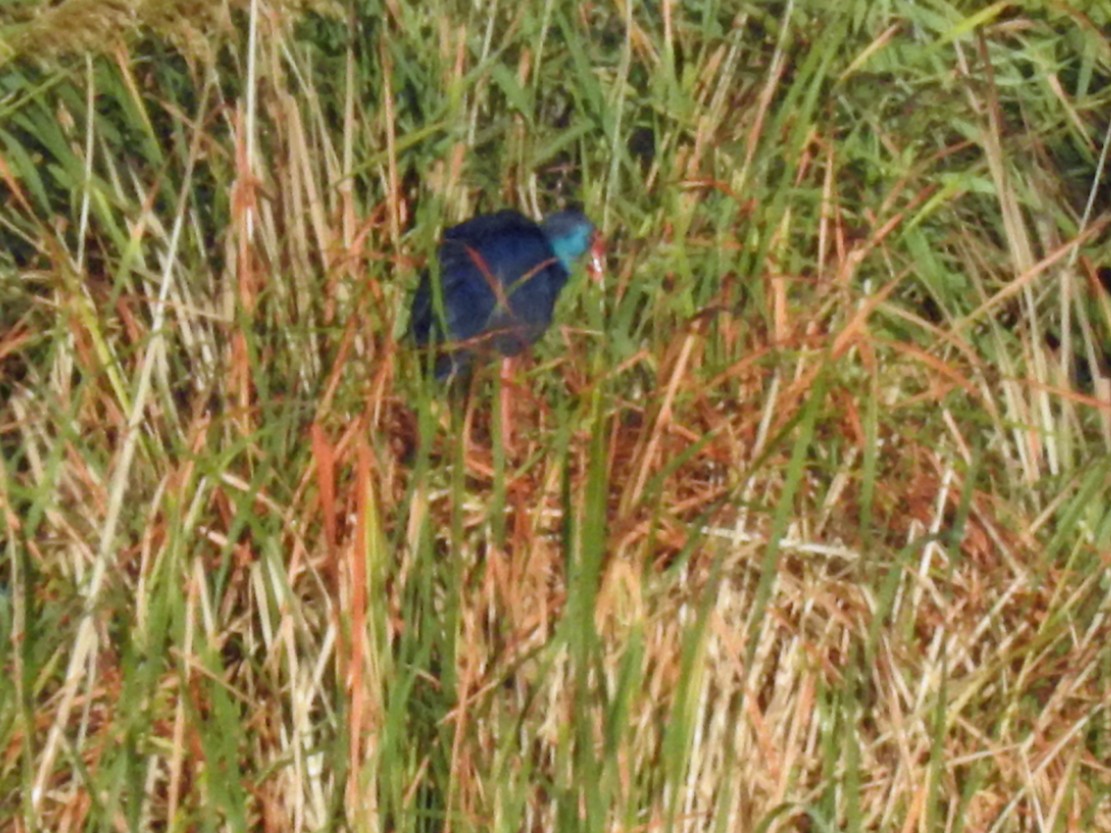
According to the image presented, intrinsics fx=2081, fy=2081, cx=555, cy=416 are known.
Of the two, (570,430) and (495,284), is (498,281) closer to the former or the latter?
(495,284)

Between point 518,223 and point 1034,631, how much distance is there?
0.69 m

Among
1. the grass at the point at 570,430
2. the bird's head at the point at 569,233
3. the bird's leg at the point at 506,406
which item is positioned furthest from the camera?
the bird's head at the point at 569,233

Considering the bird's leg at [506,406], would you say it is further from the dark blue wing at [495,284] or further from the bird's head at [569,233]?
the bird's head at [569,233]

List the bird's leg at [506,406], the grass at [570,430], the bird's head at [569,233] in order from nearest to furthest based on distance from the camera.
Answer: the grass at [570,430], the bird's leg at [506,406], the bird's head at [569,233]

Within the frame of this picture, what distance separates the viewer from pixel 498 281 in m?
2.15

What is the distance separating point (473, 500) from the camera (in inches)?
80.4

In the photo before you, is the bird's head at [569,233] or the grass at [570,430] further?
the bird's head at [569,233]

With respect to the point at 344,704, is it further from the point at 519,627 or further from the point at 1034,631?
the point at 1034,631

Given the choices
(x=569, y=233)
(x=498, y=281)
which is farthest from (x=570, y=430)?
(x=569, y=233)

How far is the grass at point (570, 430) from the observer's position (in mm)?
1883

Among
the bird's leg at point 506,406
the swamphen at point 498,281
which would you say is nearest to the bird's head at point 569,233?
the swamphen at point 498,281

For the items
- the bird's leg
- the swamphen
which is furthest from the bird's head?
the bird's leg

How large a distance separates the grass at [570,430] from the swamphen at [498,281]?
0.13ft

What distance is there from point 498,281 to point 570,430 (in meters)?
0.24
